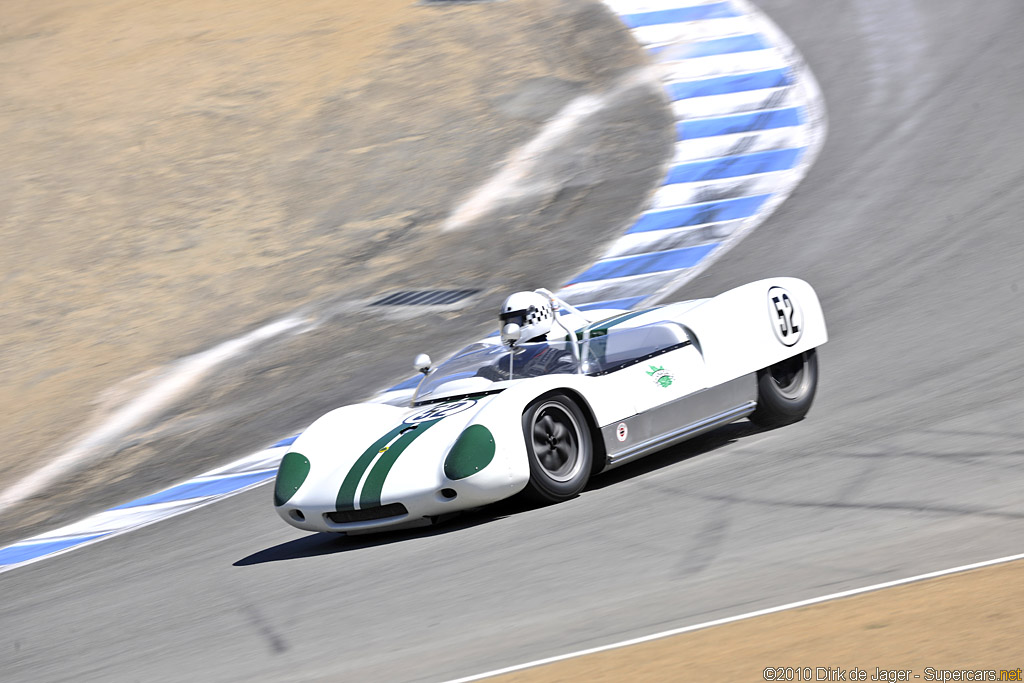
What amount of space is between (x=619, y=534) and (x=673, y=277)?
5820 mm

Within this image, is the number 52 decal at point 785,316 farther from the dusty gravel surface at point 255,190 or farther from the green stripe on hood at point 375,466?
the dusty gravel surface at point 255,190

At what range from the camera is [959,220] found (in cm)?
1081

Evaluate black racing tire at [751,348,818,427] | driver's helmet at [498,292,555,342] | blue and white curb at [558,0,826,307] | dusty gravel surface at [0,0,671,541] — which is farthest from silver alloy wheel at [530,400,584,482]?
blue and white curb at [558,0,826,307]

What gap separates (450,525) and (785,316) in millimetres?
2558

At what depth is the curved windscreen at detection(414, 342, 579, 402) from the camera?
7.04 meters

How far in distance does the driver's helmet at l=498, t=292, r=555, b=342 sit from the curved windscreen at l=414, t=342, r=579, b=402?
0.21 feet

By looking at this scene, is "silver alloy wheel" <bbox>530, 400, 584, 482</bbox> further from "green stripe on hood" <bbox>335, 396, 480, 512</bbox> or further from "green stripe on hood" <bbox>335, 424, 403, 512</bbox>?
"green stripe on hood" <bbox>335, 424, 403, 512</bbox>

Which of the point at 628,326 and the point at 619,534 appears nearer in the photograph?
the point at 619,534

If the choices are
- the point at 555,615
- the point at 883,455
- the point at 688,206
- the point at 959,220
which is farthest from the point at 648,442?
the point at 688,206

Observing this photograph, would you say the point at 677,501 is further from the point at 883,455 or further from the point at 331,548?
the point at 331,548

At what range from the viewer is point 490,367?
7293mm

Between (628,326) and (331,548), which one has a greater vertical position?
(628,326)

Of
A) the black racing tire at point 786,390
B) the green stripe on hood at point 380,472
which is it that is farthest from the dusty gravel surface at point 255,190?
the black racing tire at point 786,390

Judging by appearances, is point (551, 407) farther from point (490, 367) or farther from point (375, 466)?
point (375, 466)
